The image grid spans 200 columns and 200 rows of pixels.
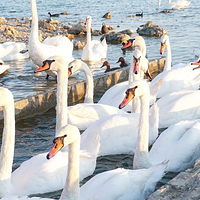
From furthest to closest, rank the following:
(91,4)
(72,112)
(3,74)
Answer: (91,4)
(3,74)
(72,112)

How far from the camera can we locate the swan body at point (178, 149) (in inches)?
269

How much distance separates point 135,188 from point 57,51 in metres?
8.34

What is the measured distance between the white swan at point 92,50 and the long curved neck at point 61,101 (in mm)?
8441

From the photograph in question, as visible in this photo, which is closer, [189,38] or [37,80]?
[37,80]

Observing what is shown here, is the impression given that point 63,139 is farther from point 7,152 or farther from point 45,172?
point 45,172

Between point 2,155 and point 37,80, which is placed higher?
point 2,155

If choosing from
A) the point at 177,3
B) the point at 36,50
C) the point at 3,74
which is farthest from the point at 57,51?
the point at 177,3

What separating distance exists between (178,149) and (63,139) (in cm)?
236

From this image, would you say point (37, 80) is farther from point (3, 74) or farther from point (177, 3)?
point (177, 3)

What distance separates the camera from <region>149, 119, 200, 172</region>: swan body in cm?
682

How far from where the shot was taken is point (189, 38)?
2180 centimetres

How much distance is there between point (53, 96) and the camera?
10367 mm

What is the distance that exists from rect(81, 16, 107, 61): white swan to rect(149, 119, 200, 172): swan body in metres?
9.49

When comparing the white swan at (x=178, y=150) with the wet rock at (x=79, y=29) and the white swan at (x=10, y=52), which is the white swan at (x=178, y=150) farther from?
the wet rock at (x=79, y=29)
